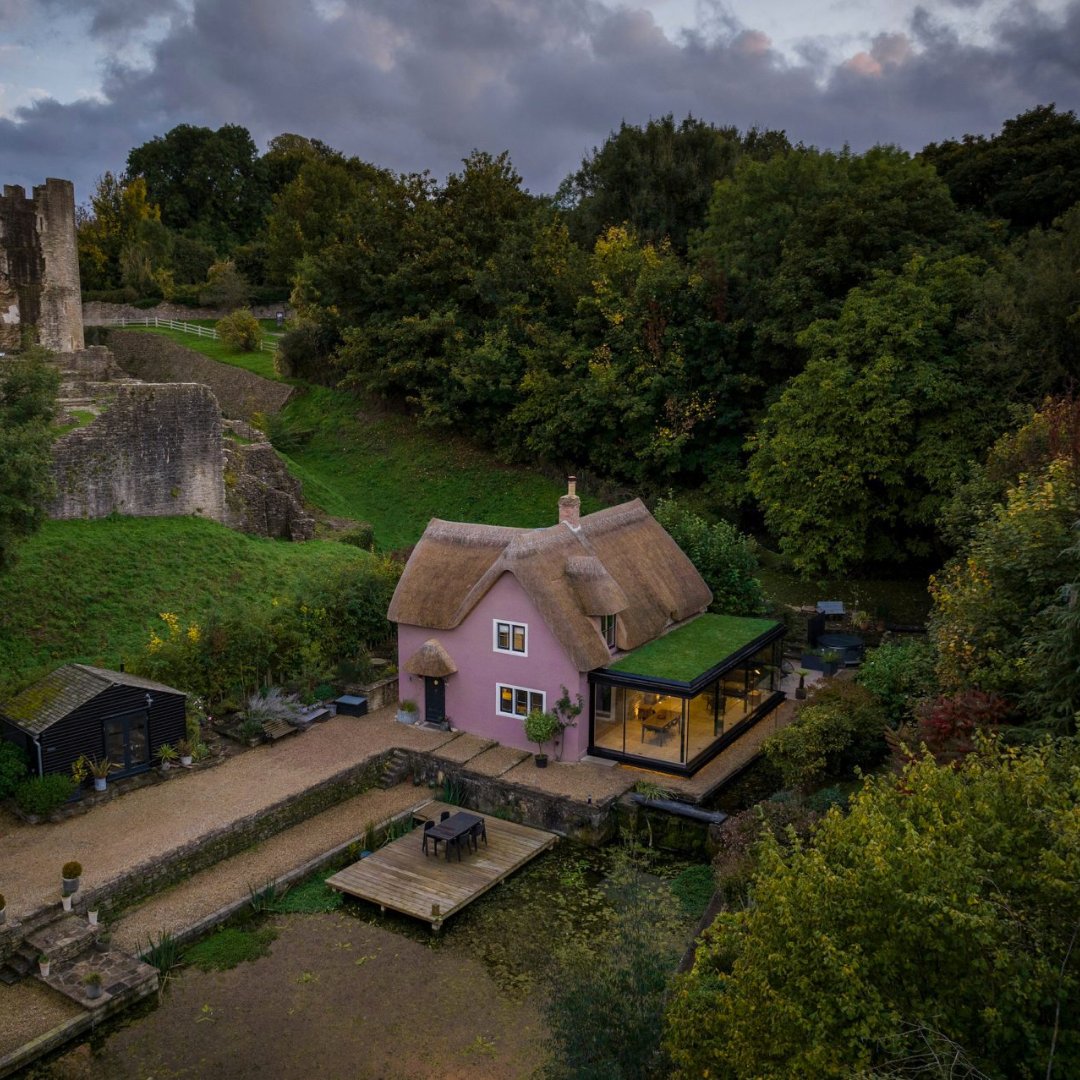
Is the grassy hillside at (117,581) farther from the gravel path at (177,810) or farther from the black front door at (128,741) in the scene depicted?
the gravel path at (177,810)

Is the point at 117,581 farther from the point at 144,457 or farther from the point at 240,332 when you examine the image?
the point at 240,332

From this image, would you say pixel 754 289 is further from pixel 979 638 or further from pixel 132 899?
pixel 132 899

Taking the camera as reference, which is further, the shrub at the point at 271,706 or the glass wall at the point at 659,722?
the shrub at the point at 271,706

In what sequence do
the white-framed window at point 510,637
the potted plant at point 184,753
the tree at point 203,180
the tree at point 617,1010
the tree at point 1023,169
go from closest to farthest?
the tree at point 617,1010
the potted plant at point 184,753
the white-framed window at point 510,637
the tree at point 1023,169
the tree at point 203,180

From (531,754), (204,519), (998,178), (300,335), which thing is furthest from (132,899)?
(998,178)

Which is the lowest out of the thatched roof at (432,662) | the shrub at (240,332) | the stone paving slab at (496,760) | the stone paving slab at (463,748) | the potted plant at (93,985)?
the potted plant at (93,985)

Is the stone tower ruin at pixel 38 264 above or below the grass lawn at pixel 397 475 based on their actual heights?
above

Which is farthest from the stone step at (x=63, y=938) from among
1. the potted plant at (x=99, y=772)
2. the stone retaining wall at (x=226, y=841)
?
the potted plant at (x=99, y=772)
